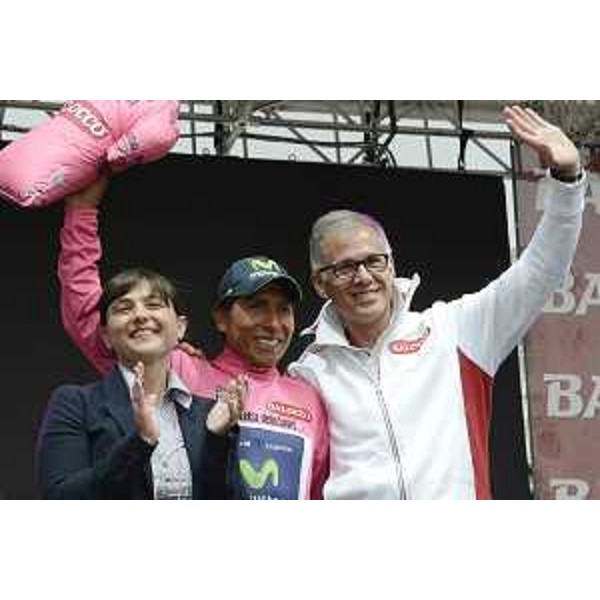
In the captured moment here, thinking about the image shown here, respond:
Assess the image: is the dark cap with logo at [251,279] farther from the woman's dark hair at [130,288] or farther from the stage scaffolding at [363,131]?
the stage scaffolding at [363,131]

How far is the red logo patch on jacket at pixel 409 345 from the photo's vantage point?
183 centimetres

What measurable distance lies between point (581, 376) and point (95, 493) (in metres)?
2.77

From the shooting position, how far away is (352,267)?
1.78 metres

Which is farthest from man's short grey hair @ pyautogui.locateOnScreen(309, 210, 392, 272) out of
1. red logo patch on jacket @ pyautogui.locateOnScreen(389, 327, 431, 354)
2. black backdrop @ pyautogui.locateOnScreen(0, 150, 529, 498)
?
black backdrop @ pyautogui.locateOnScreen(0, 150, 529, 498)

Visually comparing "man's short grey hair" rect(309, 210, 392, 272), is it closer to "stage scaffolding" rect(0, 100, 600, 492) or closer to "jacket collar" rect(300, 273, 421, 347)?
"jacket collar" rect(300, 273, 421, 347)

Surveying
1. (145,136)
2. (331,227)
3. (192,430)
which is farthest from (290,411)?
(145,136)

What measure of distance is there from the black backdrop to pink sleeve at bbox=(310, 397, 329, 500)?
1989mm

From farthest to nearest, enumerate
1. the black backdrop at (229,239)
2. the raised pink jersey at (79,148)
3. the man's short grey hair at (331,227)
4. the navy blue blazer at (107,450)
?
the black backdrop at (229,239)
the raised pink jersey at (79,148)
the man's short grey hair at (331,227)
the navy blue blazer at (107,450)

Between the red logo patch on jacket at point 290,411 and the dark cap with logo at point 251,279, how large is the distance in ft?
0.54

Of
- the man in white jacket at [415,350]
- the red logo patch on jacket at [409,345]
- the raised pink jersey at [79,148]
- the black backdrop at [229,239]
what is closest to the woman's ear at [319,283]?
the man in white jacket at [415,350]

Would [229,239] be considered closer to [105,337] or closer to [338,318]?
[338,318]

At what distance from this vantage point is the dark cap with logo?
Answer: 1781 mm

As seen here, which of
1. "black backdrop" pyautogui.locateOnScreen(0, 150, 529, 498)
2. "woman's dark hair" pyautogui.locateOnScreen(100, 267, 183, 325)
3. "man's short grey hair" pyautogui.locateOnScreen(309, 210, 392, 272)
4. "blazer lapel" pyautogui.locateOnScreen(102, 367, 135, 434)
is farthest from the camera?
"black backdrop" pyautogui.locateOnScreen(0, 150, 529, 498)
